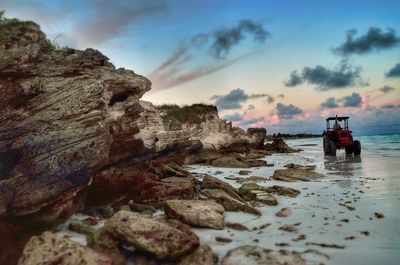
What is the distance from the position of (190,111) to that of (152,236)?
25.5m

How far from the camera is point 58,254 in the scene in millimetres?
5215

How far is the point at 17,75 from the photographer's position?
24.2 ft

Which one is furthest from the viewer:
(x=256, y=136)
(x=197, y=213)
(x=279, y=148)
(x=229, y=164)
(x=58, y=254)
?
(x=256, y=136)

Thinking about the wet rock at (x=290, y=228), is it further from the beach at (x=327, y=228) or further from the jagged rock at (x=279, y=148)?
the jagged rock at (x=279, y=148)

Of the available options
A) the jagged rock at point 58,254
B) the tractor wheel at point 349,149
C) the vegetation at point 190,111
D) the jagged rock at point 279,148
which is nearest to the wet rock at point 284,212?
the jagged rock at point 58,254

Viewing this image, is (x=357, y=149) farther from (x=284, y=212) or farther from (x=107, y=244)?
(x=107, y=244)

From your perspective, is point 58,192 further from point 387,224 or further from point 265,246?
point 387,224

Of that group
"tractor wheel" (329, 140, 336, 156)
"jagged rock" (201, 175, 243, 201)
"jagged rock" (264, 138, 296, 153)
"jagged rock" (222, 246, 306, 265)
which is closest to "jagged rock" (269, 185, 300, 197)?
"jagged rock" (201, 175, 243, 201)

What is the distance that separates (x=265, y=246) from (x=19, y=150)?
5145 mm

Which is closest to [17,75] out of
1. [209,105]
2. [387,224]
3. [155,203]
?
[155,203]

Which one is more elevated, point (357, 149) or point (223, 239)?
point (357, 149)

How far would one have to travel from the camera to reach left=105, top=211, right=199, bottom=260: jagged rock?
18.5 ft

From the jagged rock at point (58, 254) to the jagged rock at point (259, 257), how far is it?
6.24ft

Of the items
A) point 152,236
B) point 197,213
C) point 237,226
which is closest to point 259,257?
point 237,226
